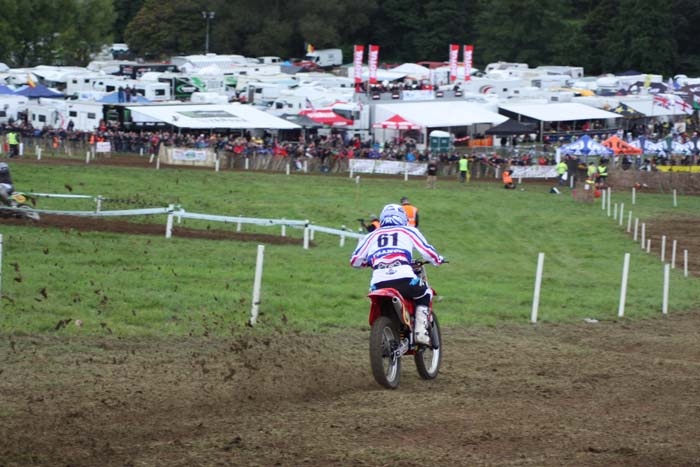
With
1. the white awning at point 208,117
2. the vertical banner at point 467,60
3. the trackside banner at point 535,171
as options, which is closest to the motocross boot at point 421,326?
the trackside banner at point 535,171

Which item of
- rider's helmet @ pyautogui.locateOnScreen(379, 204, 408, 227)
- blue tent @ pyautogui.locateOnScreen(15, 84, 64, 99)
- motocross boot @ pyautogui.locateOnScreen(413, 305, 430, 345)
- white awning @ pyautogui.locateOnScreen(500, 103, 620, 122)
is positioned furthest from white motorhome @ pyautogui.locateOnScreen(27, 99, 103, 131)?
motocross boot @ pyautogui.locateOnScreen(413, 305, 430, 345)

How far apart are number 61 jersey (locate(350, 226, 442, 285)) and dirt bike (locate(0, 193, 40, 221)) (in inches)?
616

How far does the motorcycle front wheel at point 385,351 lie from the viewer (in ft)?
35.5

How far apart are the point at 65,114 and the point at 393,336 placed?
52237mm

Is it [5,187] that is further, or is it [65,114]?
[65,114]

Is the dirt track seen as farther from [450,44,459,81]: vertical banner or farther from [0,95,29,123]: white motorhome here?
[450,44,459,81]: vertical banner

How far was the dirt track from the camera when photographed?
27.0 ft

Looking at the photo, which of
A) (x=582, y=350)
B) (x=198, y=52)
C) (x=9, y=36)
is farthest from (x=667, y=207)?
(x=198, y=52)

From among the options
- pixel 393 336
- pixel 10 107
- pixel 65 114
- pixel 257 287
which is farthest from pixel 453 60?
pixel 393 336

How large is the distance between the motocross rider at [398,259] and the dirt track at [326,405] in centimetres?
87

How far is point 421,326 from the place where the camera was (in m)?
11.6

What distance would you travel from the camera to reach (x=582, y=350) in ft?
49.0

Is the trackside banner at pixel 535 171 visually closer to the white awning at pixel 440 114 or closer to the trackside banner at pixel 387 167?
the trackside banner at pixel 387 167

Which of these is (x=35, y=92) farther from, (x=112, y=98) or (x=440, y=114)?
(x=440, y=114)
